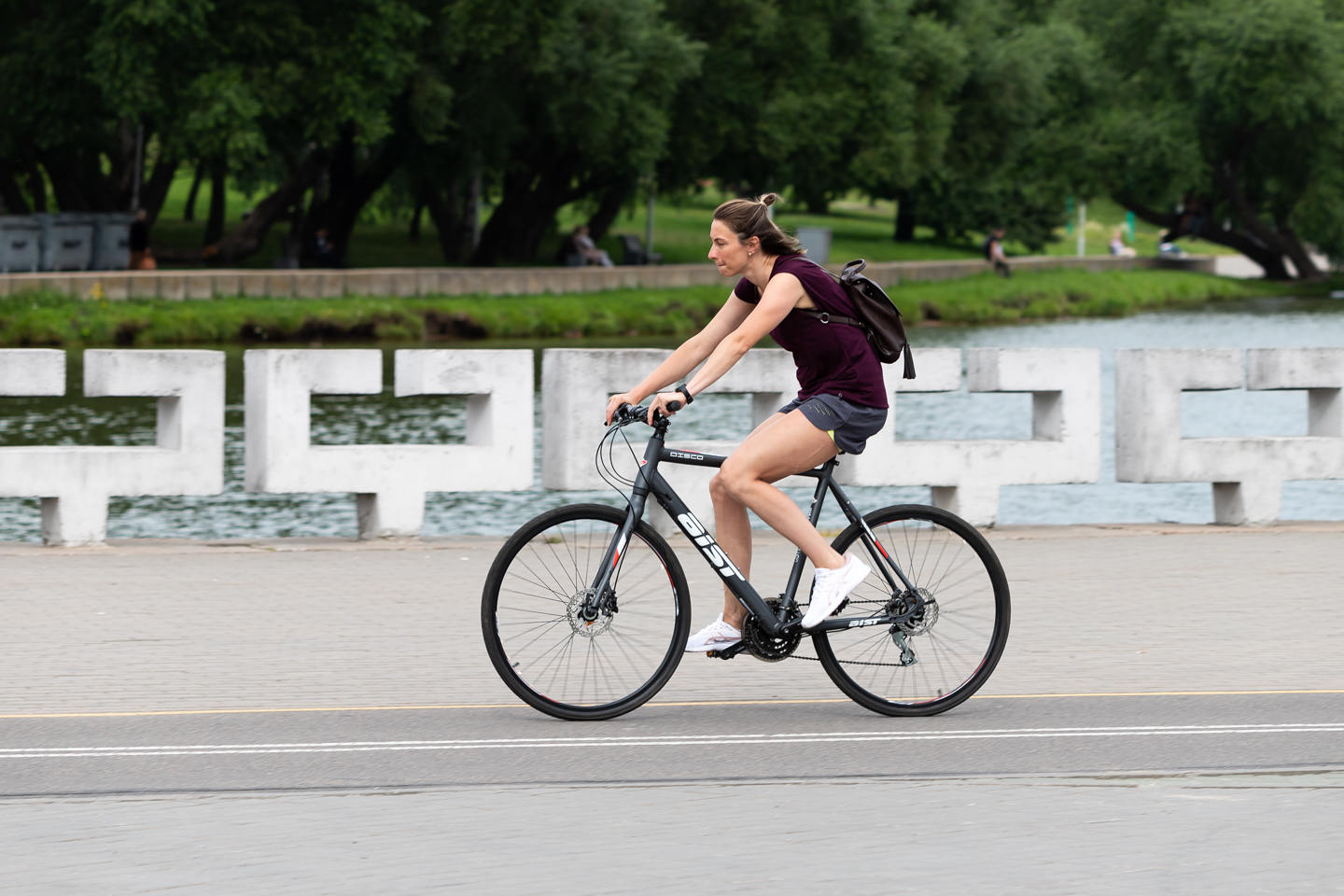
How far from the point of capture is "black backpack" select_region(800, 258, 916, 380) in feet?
21.2

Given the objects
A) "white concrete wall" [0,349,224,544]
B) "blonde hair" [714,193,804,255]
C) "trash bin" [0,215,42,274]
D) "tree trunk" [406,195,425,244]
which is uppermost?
"tree trunk" [406,195,425,244]

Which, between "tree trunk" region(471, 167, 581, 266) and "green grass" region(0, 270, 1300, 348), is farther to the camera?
"tree trunk" region(471, 167, 581, 266)

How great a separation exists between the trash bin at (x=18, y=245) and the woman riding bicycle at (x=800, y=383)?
31830 mm

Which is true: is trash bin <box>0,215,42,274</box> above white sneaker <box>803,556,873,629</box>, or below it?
above

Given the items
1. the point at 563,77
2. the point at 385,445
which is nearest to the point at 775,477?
the point at 385,445

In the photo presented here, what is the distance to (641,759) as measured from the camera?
19.5 feet

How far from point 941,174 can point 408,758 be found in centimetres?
5188

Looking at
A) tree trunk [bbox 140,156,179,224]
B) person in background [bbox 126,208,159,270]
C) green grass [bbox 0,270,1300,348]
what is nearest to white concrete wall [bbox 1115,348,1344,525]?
green grass [bbox 0,270,1300,348]

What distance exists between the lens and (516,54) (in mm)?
41219

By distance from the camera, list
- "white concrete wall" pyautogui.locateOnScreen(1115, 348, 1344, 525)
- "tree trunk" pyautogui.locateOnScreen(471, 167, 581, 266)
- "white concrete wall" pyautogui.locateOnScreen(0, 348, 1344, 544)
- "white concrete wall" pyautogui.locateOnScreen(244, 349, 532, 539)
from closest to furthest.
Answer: "white concrete wall" pyautogui.locateOnScreen(0, 348, 1344, 544)
"white concrete wall" pyautogui.locateOnScreen(244, 349, 532, 539)
"white concrete wall" pyautogui.locateOnScreen(1115, 348, 1344, 525)
"tree trunk" pyautogui.locateOnScreen(471, 167, 581, 266)

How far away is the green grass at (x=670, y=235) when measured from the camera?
51.9 metres

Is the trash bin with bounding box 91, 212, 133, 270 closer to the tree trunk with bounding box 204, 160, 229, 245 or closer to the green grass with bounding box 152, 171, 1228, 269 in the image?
the green grass with bounding box 152, 171, 1228, 269

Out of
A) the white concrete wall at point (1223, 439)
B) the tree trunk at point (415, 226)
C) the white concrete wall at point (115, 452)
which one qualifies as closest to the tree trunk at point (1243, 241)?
the tree trunk at point (415, 226)

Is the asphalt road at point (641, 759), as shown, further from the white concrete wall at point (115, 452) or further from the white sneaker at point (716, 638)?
the white concrete wall at point (115, 452)
